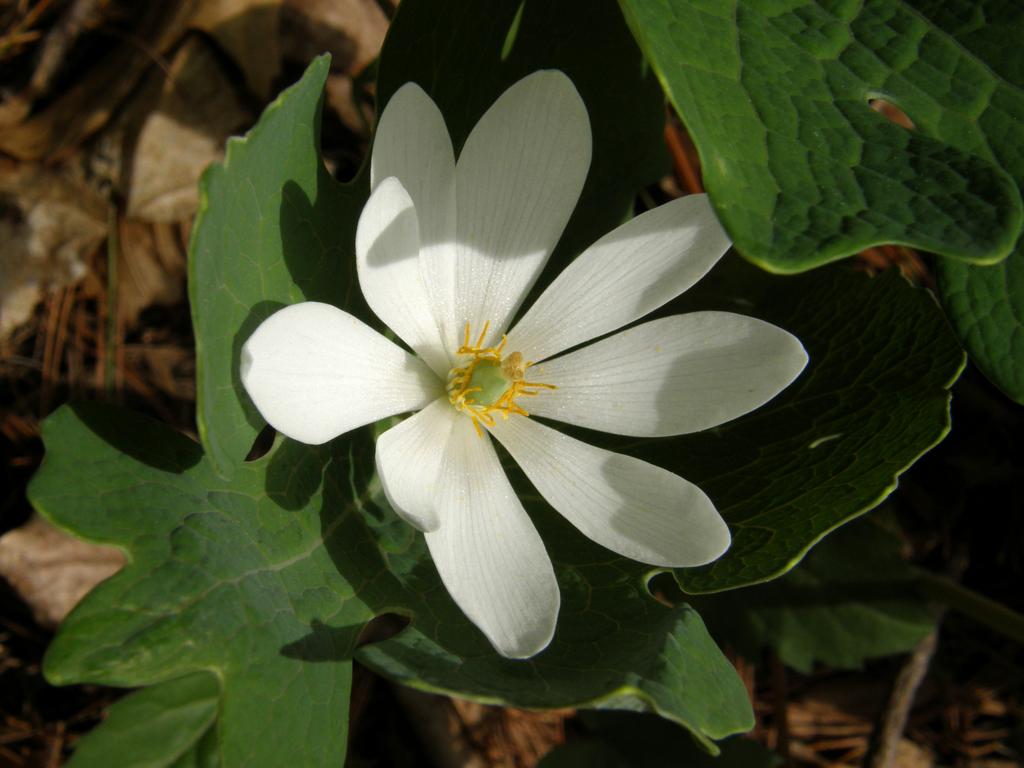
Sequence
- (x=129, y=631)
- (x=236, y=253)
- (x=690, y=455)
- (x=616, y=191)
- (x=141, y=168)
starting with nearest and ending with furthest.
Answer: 1. (x=129, y=631)
2. (x=236, y=253)
3. (x=690, y=455)
4. (x=616, y=191)
5. (x=141, y=168)

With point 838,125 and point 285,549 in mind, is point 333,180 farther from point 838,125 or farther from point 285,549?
point 838,125

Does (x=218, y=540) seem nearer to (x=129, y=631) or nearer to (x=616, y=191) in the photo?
(x=129, y=631)

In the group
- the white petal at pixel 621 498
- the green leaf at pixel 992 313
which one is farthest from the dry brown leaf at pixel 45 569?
the green leaf at pixel 992 313

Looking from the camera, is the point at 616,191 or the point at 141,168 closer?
the point at 616,191

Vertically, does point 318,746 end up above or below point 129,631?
below

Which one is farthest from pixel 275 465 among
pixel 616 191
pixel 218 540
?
pixel 616 191

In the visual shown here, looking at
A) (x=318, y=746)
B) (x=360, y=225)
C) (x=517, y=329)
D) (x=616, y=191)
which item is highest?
(x=360, y=225)
